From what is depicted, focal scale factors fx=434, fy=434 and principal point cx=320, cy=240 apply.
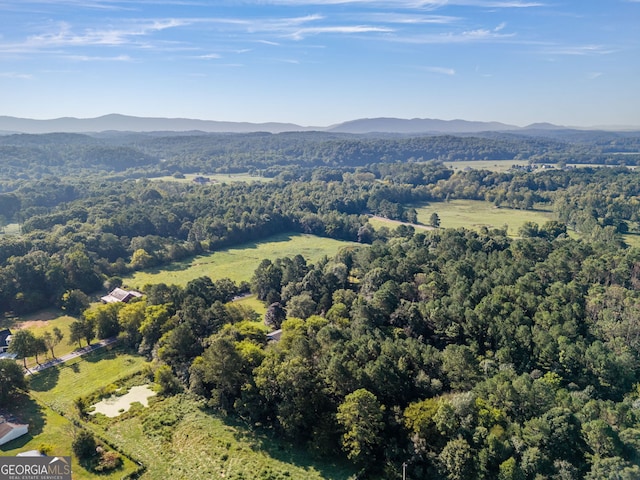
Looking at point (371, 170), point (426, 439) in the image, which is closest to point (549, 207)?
point (371, 170)

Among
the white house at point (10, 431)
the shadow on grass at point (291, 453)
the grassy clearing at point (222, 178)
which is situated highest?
the grassy clearing at point (222, 178)

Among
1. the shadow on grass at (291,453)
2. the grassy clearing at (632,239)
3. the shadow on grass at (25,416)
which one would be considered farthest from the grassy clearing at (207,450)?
the grassy clearing at (632,239)

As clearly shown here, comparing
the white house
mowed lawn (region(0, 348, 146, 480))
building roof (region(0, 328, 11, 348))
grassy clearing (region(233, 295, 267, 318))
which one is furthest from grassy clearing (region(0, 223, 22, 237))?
the white house

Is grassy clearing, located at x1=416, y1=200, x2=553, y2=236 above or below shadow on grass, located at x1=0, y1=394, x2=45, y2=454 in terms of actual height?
above

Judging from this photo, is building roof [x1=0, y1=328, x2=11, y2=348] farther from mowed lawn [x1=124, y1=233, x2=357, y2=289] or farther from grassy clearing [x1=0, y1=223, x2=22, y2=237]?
grassy clearing [x1=0, y1=223, x2=22, y2=237]

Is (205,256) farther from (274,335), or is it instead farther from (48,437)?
(48,437)

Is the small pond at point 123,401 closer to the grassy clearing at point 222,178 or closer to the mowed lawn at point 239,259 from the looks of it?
the mowed lawn at point 239,259
